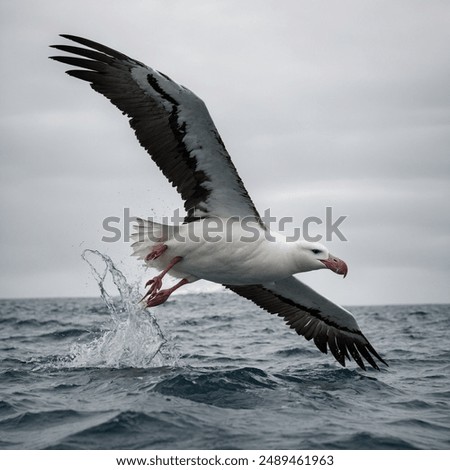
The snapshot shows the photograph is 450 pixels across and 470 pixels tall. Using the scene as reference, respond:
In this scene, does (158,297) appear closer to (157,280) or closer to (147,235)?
(157,280)

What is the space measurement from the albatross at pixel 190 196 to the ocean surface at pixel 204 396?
152cm

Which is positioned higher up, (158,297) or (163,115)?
(163,115)

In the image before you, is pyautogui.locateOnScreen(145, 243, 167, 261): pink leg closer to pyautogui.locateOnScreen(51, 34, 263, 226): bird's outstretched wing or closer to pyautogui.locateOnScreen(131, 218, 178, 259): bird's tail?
pyautogui.locateOnScreen(131, 218, 178, 259): bird's tail

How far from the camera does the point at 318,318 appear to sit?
12602 mm

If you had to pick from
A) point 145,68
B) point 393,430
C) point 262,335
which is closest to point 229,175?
point 145,68

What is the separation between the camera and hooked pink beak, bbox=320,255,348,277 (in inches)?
394

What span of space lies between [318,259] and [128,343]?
156 inches

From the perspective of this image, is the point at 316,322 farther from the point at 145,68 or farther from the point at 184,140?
Answer: the point at 145,68

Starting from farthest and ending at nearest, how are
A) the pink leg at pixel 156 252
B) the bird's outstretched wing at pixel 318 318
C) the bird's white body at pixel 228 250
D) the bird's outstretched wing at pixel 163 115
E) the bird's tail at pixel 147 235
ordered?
1. the bird's outstretched wing at pixel 318 318
2. the bird's tail at pixel 147 235
3. the pink leg at pixel 156 252
4. the bird's white body at pixel 228 250
5. the bird's outstretched wing at pixel 163 115

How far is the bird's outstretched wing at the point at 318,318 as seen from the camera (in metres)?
12.3

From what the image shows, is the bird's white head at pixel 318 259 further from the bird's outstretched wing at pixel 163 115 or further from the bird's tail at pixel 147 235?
the bird's tail at pixel 147 235

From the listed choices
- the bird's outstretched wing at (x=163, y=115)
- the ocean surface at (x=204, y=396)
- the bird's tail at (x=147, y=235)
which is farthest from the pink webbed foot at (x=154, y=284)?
the bird's outstretched wing at (x=163, y=115)

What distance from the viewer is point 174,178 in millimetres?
9914

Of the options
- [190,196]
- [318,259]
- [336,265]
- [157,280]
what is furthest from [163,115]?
[336,265]
